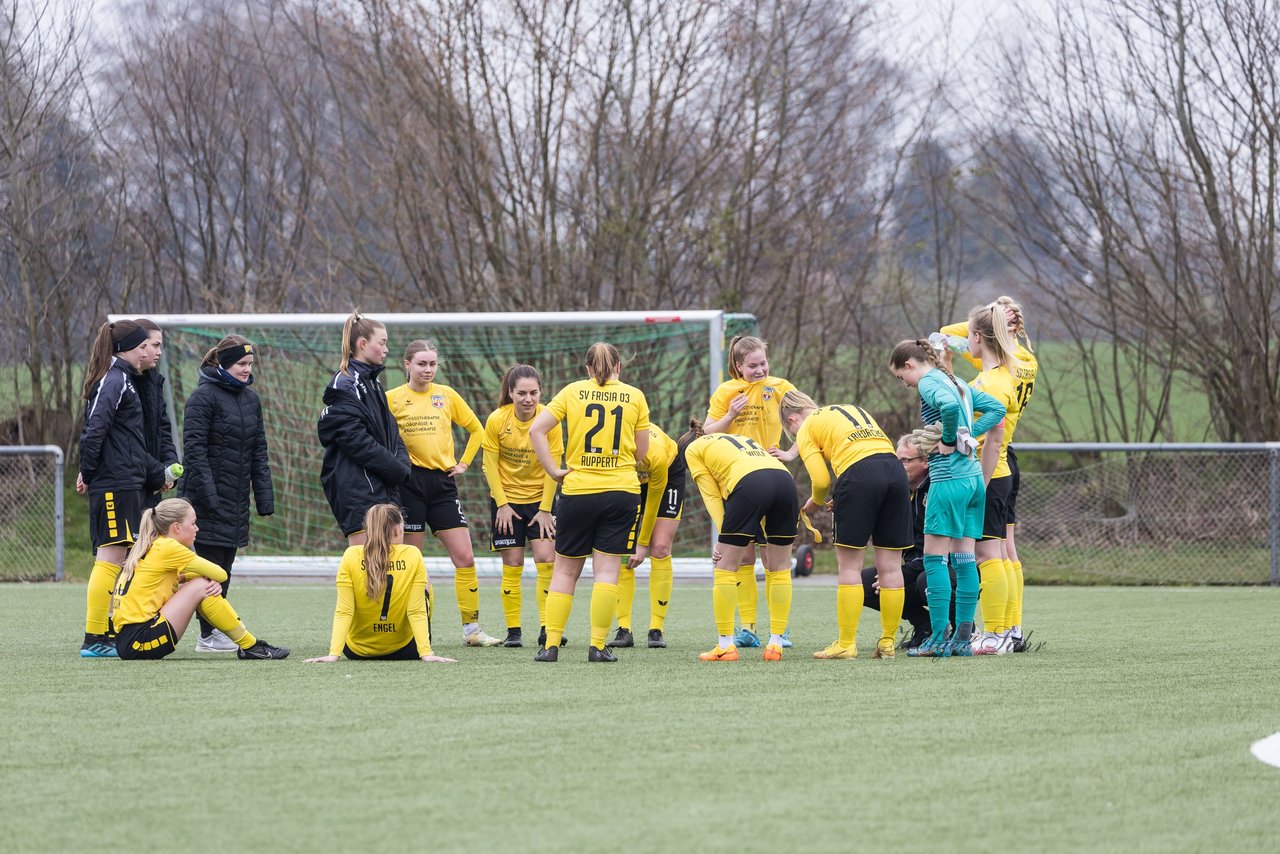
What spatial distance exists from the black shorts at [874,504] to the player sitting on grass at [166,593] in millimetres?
2828

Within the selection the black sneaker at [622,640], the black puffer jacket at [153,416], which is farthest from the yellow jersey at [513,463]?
the black puffer jacket at [153,416]

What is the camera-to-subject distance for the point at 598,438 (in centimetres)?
697

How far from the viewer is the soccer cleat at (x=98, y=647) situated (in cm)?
736

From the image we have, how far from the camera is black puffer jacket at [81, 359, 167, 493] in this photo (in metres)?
7.59

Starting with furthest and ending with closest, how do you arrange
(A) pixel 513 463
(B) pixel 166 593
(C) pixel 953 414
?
(A) pixel 513 463 < (B) pixel 166 593 < (C) pixel 953 414

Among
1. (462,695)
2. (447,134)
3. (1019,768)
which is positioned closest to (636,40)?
(447,134)

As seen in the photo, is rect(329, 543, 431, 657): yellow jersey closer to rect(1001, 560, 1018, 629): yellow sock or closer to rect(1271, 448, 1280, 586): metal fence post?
rect(1001, 560, 1018, 629): yellow sock

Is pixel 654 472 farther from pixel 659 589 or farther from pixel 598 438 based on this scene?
pixel 598 438

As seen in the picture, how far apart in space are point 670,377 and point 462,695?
8.81m

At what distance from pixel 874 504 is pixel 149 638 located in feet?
11.6

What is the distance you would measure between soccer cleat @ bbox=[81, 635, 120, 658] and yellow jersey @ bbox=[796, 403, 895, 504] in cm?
357

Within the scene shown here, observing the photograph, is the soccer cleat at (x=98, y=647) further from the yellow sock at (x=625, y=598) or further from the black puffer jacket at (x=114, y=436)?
the yellow sock at (x=625, y=598)

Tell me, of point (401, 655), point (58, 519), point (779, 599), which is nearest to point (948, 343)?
point (779, 599)

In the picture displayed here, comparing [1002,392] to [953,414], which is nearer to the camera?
[953,414]
